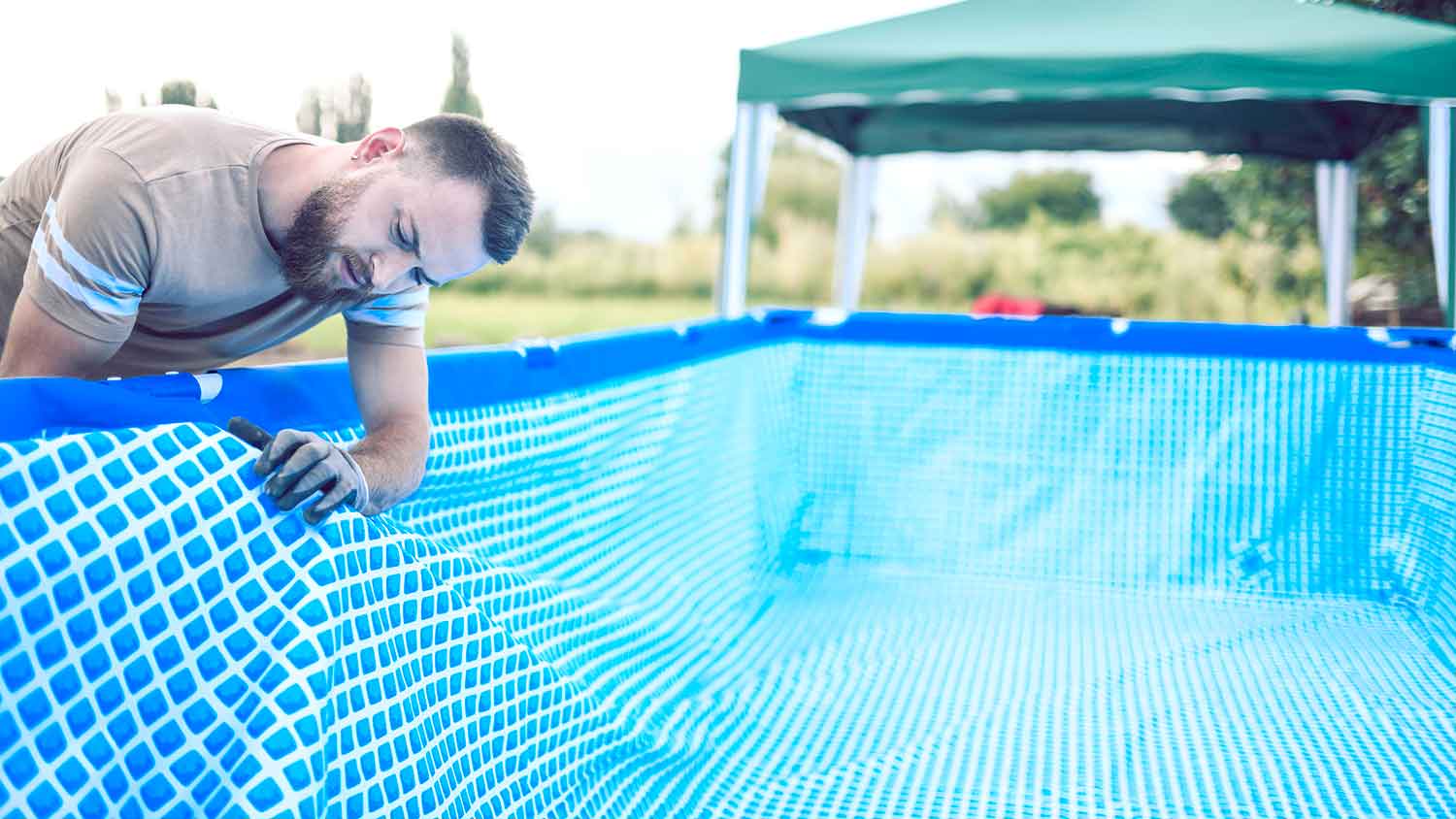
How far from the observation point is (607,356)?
9.14 ft

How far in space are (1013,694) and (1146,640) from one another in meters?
0.63

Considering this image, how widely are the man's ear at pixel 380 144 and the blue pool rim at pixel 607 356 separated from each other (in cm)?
32

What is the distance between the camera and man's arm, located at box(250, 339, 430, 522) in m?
1.26

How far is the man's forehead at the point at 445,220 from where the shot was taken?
5.41 feet

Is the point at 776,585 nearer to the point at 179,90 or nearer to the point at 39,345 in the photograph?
the point at 39,345

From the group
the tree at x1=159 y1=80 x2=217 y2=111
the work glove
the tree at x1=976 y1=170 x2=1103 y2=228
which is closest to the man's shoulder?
the work glove

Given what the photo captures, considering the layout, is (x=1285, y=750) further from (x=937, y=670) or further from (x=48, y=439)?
(x=48, y=439)

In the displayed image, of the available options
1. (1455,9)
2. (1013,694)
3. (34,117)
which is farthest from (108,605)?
(34,117)

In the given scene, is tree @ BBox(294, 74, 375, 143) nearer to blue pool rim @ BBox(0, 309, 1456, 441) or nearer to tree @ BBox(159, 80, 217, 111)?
tree @ BBox(159, 80, 217, 111)

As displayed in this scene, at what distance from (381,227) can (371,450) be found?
0.96 feet

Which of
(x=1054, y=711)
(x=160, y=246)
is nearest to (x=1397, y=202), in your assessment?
(x=1054, y=711)

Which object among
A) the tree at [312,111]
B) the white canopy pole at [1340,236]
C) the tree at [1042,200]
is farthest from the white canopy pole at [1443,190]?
the tree at [1042,200]

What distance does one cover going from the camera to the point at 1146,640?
3.25 m

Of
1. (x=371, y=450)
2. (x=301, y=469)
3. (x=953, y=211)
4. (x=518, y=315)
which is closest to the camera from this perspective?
(x=301, y=469)
